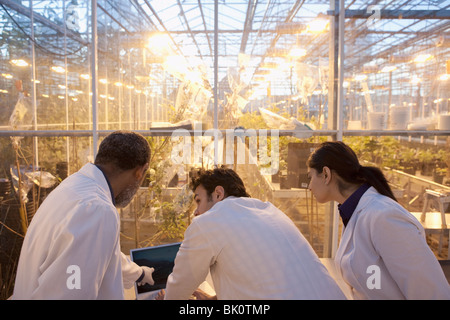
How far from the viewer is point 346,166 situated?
178 cm

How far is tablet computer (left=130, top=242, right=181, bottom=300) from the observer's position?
1.93 m

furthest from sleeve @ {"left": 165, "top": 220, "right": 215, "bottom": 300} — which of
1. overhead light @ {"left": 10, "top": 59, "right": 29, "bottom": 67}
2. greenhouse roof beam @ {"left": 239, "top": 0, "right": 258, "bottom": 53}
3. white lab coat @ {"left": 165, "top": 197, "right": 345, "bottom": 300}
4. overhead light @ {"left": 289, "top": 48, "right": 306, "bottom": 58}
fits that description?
overhead light @ {"left": 10, "top": 59, "right": 29, "bottom": 67}

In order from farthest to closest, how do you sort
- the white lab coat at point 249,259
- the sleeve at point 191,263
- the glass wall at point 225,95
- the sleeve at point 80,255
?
the glass wall at point 225,95, the sleeve at point 191,263, the white lab coat at point 249,259, the sleeve at point 80,255

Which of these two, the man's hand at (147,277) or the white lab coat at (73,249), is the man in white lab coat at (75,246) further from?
the man's hand at (147,277)

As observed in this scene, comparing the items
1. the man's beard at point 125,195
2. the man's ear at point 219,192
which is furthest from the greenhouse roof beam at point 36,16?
the man's ear at point 219,192

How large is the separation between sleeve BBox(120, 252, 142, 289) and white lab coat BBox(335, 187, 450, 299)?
108cm

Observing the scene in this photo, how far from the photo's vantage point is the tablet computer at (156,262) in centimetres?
193

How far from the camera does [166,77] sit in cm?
318

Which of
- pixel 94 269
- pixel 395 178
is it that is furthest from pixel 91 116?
pixel 395 178

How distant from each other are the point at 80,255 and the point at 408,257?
1.31 metres

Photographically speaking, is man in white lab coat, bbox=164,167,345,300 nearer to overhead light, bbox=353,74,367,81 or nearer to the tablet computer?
the tablet computer

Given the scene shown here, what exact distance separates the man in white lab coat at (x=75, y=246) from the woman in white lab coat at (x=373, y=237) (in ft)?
3.56

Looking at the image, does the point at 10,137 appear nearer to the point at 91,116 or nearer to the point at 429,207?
the point at 91,116

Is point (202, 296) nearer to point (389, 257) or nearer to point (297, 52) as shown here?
point (389, 257)
